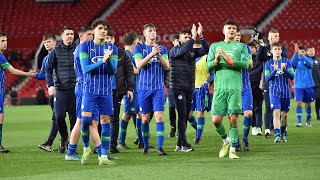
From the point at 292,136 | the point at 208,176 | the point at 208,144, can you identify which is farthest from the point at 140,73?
the point at 292,136

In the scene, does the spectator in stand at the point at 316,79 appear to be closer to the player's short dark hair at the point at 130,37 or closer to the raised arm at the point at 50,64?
the player's short dark hair at the point at 130,37

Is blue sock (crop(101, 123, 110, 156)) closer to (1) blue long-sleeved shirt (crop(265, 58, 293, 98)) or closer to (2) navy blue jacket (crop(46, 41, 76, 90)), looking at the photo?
(2) navy blue jacket (crop(46, 41, 76, 90))

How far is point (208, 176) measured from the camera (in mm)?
10039

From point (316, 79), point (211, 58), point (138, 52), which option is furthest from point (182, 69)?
point (316, 79)

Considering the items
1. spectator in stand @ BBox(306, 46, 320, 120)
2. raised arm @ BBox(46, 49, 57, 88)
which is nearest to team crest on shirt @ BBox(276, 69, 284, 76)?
raised arm @ BBox(46, 49, 57, 88)

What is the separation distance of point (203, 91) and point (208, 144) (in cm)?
145

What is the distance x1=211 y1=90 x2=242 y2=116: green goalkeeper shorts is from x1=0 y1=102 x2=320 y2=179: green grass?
74cm

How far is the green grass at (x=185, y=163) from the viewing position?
33.7 ft

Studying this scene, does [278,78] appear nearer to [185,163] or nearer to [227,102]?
[227,102]

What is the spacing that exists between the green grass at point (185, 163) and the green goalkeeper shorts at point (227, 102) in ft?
2.43

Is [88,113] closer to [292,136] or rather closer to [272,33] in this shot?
[272,33]

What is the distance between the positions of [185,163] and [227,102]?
54.4 inches

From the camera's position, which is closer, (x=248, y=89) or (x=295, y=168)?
(x=295, y=168)

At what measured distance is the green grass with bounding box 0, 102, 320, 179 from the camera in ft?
33.7
